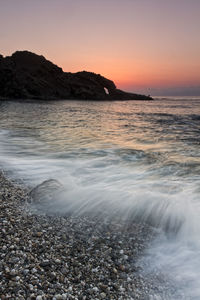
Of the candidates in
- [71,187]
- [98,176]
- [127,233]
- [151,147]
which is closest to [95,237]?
[127,233]

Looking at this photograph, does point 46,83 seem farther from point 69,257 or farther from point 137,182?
point 69,257

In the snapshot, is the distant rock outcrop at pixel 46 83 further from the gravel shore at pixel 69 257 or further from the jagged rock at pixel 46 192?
the gravel shore at pixel 69 257

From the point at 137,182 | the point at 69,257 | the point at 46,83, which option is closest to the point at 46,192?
the point at 69,257

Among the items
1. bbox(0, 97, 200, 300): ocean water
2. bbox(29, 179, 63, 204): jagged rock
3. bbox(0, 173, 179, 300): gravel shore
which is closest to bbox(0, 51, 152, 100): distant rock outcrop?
bbox(0, 97, 200, 300): ocean water

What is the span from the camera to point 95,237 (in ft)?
12.0

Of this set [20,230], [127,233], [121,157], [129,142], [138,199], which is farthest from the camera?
[129,142]

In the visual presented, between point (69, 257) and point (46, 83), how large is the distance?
10265 cm

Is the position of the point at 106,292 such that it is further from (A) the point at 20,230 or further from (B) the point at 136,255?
(A) the point at 20,230

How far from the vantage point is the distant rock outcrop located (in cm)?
7431

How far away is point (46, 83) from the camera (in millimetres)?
97938

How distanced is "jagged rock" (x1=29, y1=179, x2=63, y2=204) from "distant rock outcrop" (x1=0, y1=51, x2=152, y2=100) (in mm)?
72111

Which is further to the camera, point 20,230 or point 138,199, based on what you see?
point 138,199

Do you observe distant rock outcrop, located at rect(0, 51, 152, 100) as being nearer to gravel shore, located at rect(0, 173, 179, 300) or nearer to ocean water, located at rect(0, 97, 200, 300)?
ocean water, located at rect(0, 97, 200, 300)

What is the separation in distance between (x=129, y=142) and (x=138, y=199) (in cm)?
808
